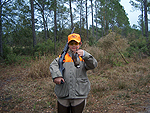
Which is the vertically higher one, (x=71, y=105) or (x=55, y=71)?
(x=55, y=71)

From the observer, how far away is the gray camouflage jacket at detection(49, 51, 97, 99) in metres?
1.80

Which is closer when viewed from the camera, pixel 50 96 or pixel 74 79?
pixel 74 79

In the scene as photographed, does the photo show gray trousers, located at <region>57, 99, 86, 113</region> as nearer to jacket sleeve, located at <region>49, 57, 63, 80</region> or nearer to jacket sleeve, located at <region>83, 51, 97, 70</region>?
jacket sleeve, located at <region>49, 57, 63, 80</region>

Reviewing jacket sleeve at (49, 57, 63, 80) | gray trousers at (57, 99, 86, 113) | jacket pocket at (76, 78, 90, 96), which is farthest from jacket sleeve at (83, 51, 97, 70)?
gray trousers at (57, 99, 86, 113)

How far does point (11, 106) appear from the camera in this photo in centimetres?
398

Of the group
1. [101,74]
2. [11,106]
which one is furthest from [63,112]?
[101,74]

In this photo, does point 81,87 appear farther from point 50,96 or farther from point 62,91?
point 50,96

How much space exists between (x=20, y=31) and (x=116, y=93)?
10076mm

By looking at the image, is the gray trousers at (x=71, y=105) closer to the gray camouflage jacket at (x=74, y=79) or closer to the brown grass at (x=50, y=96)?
the gray camouflage jacket at (x=74, y=79)

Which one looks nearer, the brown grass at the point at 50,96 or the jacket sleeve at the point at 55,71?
the jacket sleeve at the point at 55,71

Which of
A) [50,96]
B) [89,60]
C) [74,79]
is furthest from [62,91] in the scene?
[50,96]

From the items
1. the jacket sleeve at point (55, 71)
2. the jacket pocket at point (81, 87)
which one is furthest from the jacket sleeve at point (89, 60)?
the jacket sleeve at point (55, 71)

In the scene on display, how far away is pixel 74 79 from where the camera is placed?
6.02 ft

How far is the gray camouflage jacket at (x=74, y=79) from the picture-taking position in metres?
1.80
